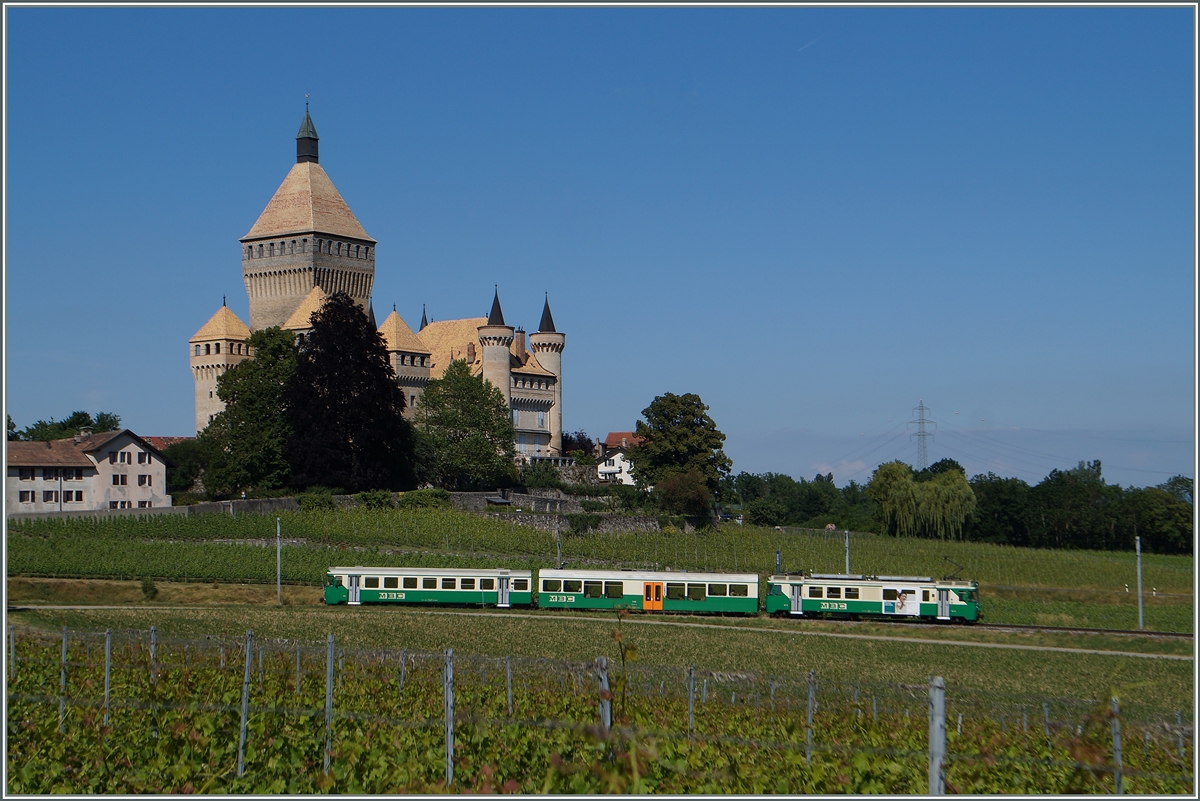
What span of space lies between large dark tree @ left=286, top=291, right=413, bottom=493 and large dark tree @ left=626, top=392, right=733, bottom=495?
18.5m

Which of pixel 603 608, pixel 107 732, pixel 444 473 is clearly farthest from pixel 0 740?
pixel 444 473

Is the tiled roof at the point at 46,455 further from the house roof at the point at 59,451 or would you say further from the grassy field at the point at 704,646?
the grassy field at the point at 704,646

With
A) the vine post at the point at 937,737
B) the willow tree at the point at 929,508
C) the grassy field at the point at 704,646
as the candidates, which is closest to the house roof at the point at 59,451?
the grassy field at the point at 704,646

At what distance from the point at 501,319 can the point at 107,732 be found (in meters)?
94.0

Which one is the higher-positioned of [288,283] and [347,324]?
[288,283]

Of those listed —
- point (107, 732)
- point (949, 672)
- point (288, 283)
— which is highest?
point (288, 283)

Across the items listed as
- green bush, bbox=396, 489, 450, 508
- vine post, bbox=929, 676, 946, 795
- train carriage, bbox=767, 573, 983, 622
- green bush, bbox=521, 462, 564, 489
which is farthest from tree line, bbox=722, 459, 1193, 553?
vine post, bbox=929, 676, 946, 795

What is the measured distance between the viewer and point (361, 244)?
4355 inches

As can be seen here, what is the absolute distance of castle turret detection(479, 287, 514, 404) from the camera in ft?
349

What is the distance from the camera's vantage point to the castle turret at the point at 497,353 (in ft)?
349

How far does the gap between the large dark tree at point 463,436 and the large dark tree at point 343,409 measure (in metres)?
6.99

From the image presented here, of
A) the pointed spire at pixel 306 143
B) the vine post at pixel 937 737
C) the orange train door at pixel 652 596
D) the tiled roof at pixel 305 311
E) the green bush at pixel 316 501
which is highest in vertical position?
the pointed spire at pixel 306 143

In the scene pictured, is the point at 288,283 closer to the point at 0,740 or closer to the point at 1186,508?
the point at 1186,508

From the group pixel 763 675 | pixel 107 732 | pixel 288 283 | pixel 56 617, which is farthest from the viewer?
pixel 288 283
